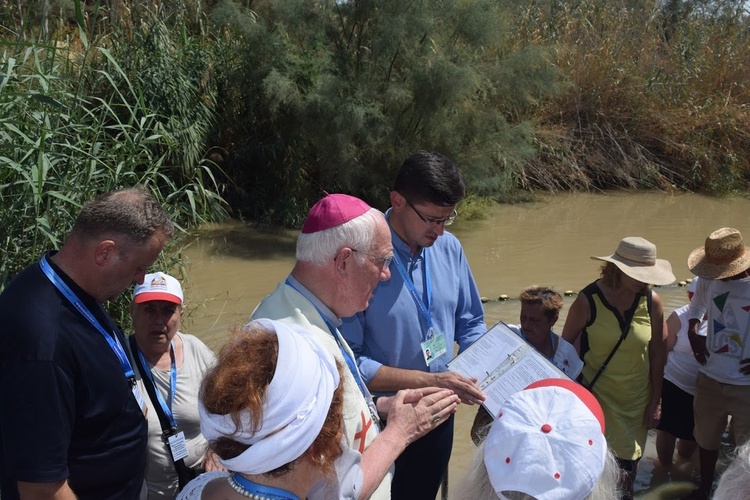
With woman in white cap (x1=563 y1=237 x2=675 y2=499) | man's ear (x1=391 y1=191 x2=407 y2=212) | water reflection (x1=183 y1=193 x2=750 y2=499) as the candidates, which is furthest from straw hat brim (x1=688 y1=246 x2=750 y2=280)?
water reflection (x1=183 y1=193 x2=750 y2=499)

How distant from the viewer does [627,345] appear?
3.48m

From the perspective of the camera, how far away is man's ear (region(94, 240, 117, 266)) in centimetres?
199

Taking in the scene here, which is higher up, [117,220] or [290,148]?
[117,220]

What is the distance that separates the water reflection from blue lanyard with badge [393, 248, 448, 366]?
7.49 ft

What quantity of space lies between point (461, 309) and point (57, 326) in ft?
5.35

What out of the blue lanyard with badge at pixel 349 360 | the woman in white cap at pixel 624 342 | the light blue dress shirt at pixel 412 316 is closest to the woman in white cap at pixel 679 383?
the woman in white cap at pixel 624 342

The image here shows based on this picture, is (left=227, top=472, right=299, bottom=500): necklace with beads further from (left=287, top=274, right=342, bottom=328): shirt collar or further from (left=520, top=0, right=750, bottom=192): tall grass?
(left=520, top=0, right=750, bottom=192): tall grass

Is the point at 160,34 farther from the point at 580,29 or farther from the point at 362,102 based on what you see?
the point at 580,29

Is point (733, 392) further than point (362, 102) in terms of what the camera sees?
No

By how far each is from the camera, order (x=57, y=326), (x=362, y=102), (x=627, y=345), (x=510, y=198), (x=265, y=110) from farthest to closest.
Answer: (x=510, y=198) < (x=265, y=110) < (x=362, y=102) < (x=627, y=345) < (x=57, y=326)

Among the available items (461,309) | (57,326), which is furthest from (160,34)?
(57,326)

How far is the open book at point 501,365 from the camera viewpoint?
2.48 meters

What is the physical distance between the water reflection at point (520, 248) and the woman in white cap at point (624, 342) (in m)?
1.46

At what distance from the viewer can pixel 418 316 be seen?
8.86 feet
